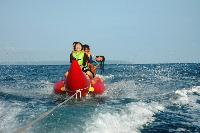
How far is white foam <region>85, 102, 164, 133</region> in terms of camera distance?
6354 mm

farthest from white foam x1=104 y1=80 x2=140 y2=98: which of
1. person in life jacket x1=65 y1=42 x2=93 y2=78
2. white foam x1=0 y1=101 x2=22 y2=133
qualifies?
white foam x1=0 y1=101 x2=22 y2=133

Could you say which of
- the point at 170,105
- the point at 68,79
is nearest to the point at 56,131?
the point at 68,79

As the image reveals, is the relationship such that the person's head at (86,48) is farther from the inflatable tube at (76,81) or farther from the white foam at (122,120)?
the white foam at (122,120)

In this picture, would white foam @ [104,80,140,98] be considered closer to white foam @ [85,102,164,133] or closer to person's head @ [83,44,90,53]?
person's head @ [83,44,90,53]

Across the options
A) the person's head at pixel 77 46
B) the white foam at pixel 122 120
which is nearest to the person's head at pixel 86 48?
the person's head at pixel 77 46

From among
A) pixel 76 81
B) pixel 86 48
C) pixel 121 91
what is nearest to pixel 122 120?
pixel 76 81

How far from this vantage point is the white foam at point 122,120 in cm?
635

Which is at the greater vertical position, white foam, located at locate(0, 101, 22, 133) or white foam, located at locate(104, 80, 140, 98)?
white foam, located at locate(0, 101, 22, 133)

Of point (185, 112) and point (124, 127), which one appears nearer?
point (124, 127)

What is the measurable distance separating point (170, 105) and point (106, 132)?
15.9 feet

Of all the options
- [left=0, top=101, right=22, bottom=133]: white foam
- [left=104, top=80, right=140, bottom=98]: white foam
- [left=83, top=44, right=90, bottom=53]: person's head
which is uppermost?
[left=83, top=44, right=90, bottom=53]: person's head

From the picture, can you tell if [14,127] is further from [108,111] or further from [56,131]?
[108,111]

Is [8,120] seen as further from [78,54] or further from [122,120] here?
[78,54]

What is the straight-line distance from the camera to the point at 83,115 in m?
7.45
